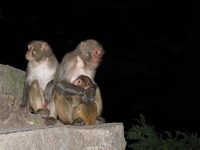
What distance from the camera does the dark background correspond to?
11023 mm

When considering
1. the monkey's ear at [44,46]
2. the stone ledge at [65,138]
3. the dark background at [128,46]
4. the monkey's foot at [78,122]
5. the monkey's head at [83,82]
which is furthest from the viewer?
the dark background at [128,46]

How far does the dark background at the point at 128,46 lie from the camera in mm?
11023

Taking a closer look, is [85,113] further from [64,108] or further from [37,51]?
[37,51]

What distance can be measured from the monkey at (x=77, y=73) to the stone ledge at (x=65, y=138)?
0.49m

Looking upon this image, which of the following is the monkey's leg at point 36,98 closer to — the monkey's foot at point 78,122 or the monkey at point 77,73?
the monkey at point 77,73

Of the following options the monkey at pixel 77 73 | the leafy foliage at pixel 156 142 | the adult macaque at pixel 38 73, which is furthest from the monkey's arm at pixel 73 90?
the leafy foliage at pixel 156 142

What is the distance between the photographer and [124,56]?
11883 millimetres

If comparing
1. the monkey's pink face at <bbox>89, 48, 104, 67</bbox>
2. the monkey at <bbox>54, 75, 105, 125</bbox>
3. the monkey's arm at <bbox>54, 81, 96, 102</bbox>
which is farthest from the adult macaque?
the monkey's pink face at <bbox>89, 48, 104, 67</bbox>

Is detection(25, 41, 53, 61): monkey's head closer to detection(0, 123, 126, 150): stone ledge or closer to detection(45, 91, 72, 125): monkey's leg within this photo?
detection(45, 91, 72, 125): monkey's leg

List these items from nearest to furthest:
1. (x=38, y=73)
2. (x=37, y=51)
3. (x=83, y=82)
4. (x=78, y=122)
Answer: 1. (x=78, y=122)
2. (x=83, y=82)
3. (x=37, y=51)
4. (x=38, y=73)

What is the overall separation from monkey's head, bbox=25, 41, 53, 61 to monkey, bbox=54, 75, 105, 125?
60 cm

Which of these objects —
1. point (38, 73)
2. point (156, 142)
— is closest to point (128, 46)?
point (156, 142)

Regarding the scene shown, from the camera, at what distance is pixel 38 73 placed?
18.7 feet

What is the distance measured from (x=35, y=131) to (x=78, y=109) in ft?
3.96
